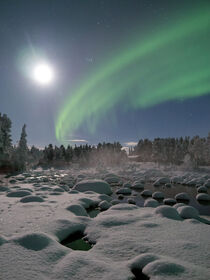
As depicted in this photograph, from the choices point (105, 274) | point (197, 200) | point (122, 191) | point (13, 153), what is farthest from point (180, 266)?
point (13, 153)

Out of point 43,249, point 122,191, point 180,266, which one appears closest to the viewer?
point 180,266

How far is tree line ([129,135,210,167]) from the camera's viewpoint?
6769 centimetres

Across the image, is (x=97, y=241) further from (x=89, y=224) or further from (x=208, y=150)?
(x=208, y=150)

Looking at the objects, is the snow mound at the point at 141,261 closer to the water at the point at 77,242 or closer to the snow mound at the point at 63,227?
the water at the point at 77,242

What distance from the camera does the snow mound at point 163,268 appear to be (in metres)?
4.65

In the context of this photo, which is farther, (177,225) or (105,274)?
(177,225)

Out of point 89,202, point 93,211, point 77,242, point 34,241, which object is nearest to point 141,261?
point 77,242

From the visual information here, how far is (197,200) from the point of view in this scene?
54.0 ft

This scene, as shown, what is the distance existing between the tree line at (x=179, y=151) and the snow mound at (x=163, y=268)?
66.8 metres

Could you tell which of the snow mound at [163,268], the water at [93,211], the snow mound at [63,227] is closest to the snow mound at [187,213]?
the water at [93,211]

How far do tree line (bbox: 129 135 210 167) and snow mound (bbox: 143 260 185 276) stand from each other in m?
66.8

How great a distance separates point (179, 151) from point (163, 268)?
82561mm

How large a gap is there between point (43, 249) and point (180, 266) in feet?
14.3

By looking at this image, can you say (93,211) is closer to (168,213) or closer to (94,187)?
(168,213)
